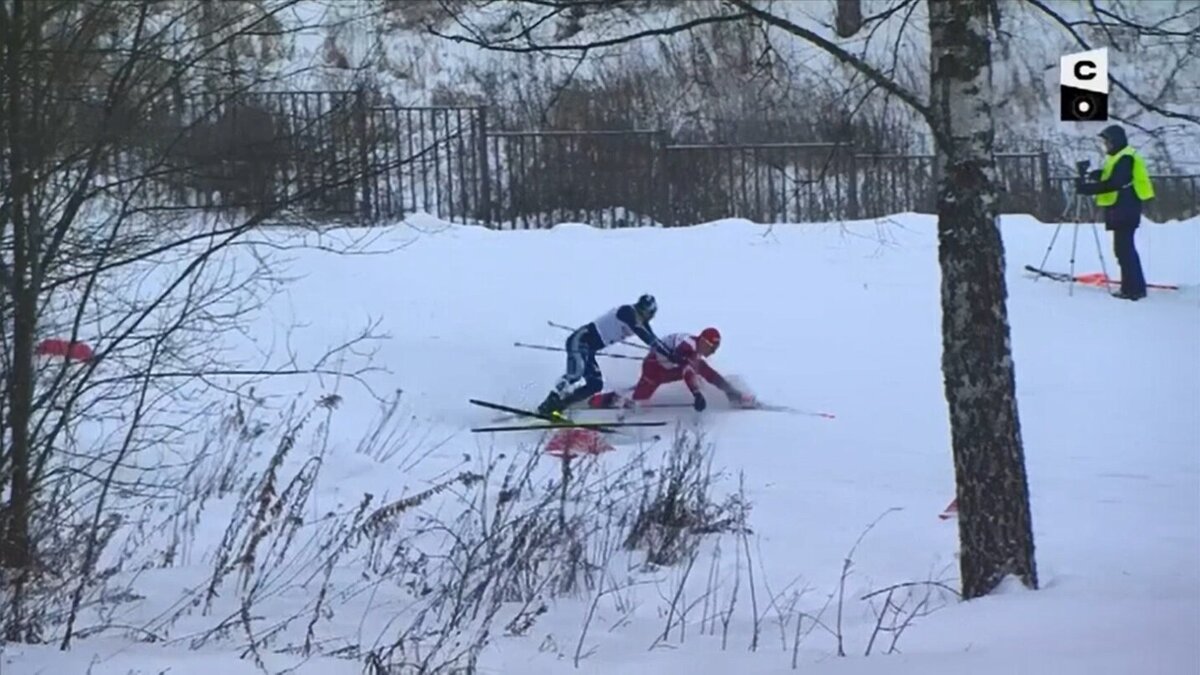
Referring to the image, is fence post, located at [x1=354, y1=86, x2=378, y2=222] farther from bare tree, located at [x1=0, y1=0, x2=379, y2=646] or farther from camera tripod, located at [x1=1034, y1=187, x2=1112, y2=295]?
camera tripod, located at [x1=1034, y1=187, x2=1112, y2=295]

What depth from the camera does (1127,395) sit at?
13.5 meters

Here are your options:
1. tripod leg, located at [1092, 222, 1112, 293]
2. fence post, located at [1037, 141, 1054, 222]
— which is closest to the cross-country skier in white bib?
tripod leg, located at [1092, 222, 1112, 293]

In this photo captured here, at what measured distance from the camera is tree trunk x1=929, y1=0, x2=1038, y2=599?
6.64m

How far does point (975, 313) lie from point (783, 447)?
596cm

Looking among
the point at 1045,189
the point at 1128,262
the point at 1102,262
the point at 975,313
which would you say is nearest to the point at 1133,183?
the point at 1128,262

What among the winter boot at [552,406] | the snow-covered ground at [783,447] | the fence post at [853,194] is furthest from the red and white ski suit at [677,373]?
the fence post at [853,194]

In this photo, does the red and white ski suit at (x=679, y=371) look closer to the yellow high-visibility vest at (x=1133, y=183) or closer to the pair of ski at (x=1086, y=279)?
the pair of ski at (x=1086, y=279)

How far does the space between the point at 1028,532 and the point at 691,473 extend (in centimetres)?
332

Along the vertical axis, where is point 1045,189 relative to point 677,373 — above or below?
above

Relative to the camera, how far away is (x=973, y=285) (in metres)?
6.73

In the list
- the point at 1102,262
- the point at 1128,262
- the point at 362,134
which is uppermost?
the point at 362,134

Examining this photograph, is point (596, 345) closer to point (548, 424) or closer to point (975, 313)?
point (548, 424)

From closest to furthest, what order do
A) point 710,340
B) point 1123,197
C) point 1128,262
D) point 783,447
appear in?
point 783,447 < point 710,340 < point 1128,262 < point 1123,197

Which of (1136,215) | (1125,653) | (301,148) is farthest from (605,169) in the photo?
(1125,653)
